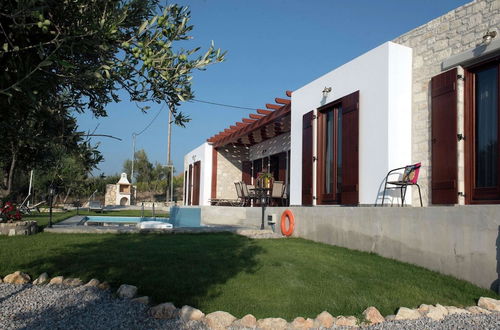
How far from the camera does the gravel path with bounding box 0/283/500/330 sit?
3752 mm

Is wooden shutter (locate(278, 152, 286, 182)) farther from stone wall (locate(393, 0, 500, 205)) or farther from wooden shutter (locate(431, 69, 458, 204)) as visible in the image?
wooden shutter (locate(431, 69, 458, 204))

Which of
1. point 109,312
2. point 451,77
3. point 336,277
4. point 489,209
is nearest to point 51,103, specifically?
point 109,312

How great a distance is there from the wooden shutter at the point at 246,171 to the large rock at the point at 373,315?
14.1 m

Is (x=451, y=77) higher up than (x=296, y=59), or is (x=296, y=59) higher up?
(x=296, y=59)

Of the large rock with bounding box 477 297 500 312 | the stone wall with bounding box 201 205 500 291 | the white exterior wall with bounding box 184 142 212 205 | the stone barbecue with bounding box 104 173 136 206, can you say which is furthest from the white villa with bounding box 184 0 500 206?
the stone barbecue with bounding box 104 173 136 206

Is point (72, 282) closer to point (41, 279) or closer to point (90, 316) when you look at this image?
point (41, 279)

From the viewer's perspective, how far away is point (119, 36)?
2760mm

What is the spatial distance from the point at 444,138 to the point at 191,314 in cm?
483

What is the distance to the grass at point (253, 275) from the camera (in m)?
4.35

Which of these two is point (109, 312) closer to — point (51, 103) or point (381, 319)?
point (51, 103)

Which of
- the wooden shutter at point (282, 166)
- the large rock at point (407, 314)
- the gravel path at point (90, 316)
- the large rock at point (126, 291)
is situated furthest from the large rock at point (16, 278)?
the wooden shutter at point (282, 166)

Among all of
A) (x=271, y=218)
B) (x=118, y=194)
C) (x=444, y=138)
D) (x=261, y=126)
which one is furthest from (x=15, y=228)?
(x=118, y=194)

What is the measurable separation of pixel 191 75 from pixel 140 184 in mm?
38629

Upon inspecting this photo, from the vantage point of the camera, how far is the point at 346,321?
3922 millimetres
